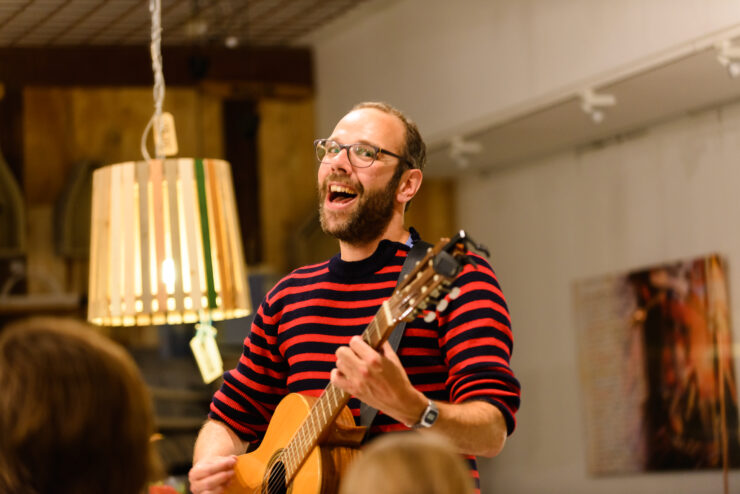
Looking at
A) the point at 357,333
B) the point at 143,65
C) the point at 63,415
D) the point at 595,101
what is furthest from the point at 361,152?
the point at 143,65

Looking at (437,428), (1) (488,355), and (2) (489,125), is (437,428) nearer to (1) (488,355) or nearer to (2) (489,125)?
(1) (488,355)

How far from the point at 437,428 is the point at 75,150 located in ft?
21.5

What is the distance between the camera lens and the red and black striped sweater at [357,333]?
2.12 m

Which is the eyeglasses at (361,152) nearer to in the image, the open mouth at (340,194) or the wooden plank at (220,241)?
the open mouth at (340,194)

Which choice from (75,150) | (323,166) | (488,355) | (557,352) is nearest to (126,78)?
(75,150)

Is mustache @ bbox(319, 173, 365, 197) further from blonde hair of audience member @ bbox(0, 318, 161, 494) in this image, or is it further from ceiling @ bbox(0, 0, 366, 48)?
ceiling @ bbox(0, 0, 366, 48)

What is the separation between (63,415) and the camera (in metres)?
1.44

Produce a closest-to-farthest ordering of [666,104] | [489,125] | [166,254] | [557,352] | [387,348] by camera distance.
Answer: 1. [387,348]
2. [166,254]
3. [666,104]
4. [489,125]
5. [557,352]

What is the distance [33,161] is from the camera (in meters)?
7.98

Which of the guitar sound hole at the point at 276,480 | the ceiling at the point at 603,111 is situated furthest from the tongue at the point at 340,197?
the ceiling at the point at 603,111

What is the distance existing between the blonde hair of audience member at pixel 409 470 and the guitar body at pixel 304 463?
924 mm

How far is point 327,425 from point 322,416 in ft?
0.10

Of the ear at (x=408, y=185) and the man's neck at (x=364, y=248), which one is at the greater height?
the ear at (x=408, y=185)

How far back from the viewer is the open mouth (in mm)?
2434
